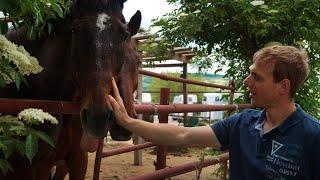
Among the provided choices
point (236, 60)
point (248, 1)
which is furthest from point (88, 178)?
point (248, 1)

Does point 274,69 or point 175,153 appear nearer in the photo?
point 274,69

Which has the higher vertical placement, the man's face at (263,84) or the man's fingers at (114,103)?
the man's face at (263,84)

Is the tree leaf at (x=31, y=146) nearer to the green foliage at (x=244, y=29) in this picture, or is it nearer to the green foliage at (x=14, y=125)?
the green foliage at (x=14, y=125)

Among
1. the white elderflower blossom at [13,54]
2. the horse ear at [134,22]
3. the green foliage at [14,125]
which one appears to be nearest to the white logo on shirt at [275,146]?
the green foliage at [14,125]

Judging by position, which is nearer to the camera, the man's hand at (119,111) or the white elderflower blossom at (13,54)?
the white elderflower blossom at (13,54)

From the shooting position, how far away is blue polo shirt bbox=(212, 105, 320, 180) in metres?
1.92

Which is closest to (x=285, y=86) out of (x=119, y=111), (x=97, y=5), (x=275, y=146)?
(x=275, y=146)

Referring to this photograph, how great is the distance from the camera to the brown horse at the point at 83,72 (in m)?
2.10

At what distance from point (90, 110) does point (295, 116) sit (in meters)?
0.86

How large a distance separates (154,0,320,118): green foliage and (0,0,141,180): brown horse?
360cm

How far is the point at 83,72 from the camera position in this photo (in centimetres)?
224

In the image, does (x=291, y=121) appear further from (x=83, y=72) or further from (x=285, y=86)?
(x=83, y=72)

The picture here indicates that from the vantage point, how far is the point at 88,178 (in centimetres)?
719

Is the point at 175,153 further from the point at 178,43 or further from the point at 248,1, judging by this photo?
the point at 248,1
